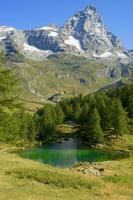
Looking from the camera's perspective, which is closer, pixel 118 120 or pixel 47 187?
pixel 47 187

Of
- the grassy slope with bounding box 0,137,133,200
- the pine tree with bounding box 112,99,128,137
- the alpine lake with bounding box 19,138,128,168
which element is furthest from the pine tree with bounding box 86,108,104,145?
the grassy slope with bounding box 0,137,133,200

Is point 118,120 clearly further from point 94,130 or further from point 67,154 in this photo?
point 67,154

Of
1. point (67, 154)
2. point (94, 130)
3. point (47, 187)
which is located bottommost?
point (67, 154)

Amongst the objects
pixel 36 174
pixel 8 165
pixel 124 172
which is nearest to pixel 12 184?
pixel 36 174

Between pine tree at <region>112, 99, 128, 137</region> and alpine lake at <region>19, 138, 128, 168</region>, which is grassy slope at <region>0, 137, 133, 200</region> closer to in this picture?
alpine lake at <region>19, 138, 128, 168</region>

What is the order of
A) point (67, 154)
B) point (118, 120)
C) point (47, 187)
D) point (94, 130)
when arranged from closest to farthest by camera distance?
point (47, 187) → point (67, 154) → point (94, 130) → point (118, 120)

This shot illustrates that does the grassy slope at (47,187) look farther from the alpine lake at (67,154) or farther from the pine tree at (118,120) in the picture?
the pine tree at (118,120)

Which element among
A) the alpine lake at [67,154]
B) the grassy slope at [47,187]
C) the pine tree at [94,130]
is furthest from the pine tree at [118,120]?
the grassy slope at [47,187]

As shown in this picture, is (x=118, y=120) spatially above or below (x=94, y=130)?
above

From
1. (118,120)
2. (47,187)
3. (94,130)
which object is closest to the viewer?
(47,187)

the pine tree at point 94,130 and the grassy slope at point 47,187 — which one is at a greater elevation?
the pine tree at point 94,130

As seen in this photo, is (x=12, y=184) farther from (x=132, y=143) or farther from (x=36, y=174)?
(x=132, y=143)

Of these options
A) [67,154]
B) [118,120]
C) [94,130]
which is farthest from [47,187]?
[118,120]

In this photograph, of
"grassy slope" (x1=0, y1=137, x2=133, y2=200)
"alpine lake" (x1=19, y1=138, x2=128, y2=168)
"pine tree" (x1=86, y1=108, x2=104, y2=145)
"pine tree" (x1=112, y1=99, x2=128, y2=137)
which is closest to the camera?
"grassy slope" (x1=0, y1=137, x2=133, y2=200)
